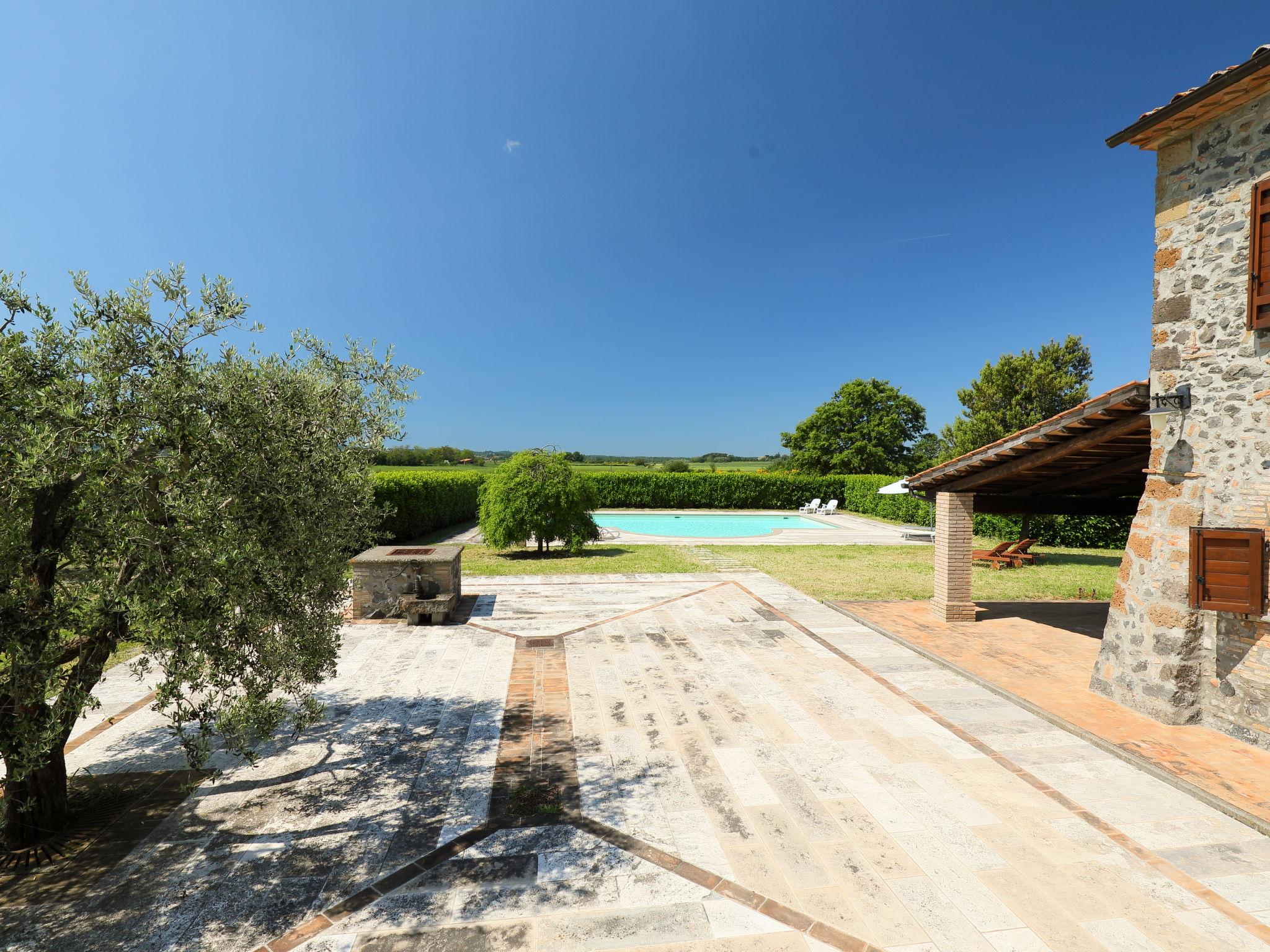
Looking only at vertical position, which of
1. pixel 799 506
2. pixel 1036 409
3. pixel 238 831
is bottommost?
pixel 238 831

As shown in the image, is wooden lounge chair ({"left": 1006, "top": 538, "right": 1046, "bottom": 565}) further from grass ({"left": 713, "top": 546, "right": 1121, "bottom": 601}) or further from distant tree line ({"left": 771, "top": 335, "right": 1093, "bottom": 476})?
distant tree line ({"left": 771, "top": 335, "right": 1093, "bottom": 476})

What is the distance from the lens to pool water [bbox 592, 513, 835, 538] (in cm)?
2703

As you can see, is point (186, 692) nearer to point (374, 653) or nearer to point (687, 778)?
point (374, 653)

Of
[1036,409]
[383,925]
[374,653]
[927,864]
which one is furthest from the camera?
[1036,409]

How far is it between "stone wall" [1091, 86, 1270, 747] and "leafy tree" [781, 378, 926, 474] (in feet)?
133

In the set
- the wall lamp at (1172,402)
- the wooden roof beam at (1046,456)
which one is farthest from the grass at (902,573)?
the wall lamp at (1172,402)

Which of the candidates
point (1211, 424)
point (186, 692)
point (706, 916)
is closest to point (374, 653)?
point (186, 692)

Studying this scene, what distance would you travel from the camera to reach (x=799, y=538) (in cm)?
2398

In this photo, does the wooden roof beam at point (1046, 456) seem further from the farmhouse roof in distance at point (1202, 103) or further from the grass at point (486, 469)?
the grass at point (486, 469)

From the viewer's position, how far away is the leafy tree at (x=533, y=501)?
700 inches

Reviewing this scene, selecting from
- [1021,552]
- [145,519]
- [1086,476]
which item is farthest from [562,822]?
[1021,552]

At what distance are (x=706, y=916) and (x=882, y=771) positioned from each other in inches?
101

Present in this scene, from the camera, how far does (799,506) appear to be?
37.5m

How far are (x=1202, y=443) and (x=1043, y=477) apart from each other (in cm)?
433
